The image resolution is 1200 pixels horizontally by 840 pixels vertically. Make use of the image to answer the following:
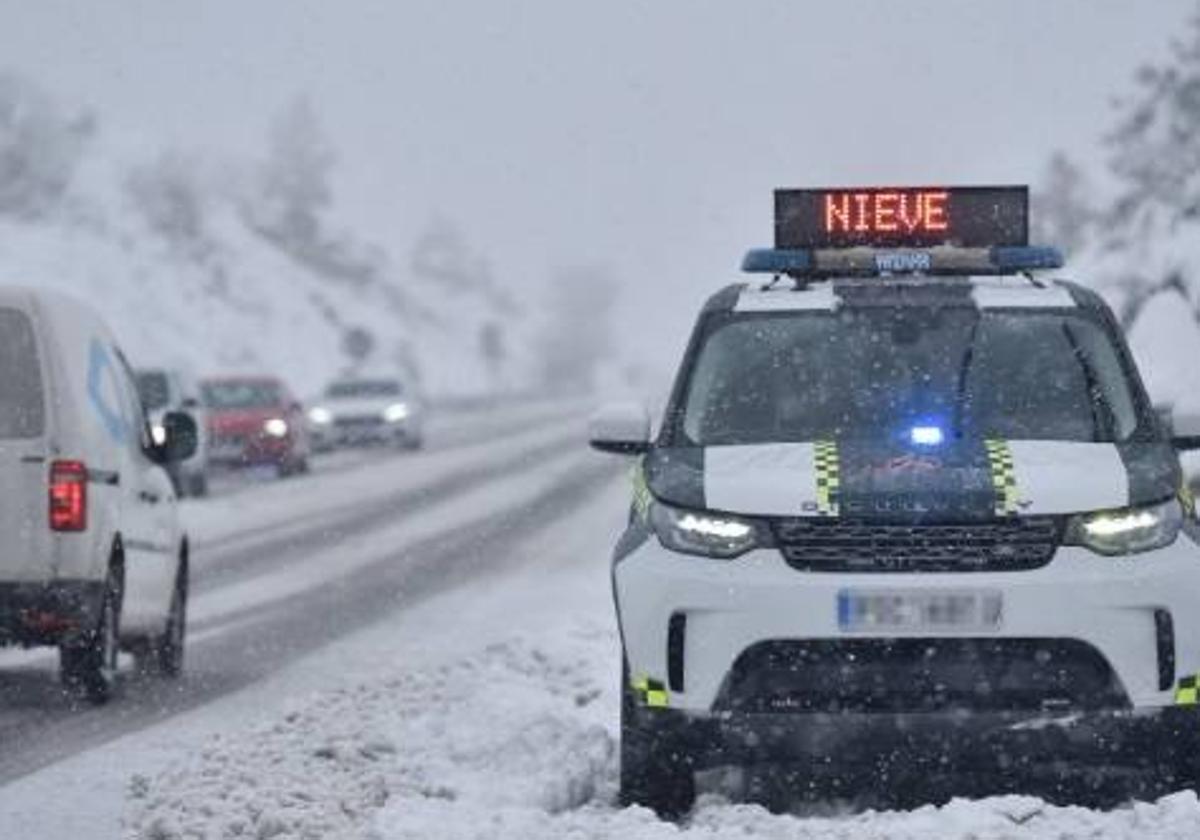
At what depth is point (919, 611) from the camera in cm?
810

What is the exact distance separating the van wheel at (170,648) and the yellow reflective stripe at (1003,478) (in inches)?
247

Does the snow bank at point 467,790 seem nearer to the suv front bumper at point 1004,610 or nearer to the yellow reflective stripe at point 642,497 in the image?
the suv front bumper at point 1004,610

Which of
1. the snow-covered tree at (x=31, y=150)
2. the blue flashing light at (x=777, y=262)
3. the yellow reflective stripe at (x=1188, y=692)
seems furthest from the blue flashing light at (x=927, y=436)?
the snow-covered tree at (x=31, y=150)

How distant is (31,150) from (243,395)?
6920 cm

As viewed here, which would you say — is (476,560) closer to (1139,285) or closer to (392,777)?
(392,777)

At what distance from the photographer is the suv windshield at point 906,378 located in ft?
29.8

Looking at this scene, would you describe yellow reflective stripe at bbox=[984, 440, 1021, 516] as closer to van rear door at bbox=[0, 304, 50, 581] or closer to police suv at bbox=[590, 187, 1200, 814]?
police suv at bbox=[590, 187, 1200, 814]

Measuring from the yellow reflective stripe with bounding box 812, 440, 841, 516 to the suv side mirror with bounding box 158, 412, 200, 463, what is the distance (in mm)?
5639

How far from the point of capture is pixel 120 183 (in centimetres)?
10994

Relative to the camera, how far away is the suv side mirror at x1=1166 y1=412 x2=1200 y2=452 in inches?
358

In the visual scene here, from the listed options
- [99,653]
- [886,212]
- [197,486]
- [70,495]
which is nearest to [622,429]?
[886,212]

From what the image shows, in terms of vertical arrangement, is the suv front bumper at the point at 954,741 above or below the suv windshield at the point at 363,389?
above

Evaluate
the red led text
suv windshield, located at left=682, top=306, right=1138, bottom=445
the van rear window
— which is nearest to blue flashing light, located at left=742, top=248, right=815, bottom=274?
the red led text

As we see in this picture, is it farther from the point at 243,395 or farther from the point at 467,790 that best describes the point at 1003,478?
the point at 243,395
